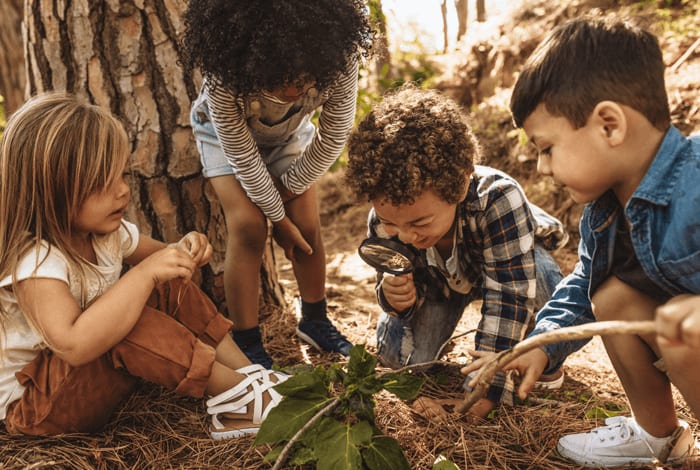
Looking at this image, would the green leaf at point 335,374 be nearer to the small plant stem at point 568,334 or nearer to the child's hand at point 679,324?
the small plant stem at point 568,334

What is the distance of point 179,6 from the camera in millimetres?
2498

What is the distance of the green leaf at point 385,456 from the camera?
1.50 m

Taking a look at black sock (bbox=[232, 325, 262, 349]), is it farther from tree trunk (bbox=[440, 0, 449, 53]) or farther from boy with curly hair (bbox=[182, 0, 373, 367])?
tree trunk (bbox=[440, 0, 449, 53])

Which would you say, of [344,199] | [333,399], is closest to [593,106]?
[333,399]

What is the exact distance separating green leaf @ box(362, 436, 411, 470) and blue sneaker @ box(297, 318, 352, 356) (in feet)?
3.16

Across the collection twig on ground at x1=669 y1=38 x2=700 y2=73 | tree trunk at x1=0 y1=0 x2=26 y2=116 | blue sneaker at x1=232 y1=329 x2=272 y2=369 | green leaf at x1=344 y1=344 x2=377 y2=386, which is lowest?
blue sneaker at x1=232 y1=329 x2=272 y2=369

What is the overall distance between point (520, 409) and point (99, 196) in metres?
1.64

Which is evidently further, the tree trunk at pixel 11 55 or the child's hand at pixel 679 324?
the tree trunk at pixel 11 55

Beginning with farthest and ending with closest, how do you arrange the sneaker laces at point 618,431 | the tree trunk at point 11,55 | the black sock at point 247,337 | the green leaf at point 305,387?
the tree trunk at point 11,55, the black sock at point 247,337, the sneaker laces at point 618,431, the green leaf at point 305,387

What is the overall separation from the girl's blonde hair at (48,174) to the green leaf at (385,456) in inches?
42.0

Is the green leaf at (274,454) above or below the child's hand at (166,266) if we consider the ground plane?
below

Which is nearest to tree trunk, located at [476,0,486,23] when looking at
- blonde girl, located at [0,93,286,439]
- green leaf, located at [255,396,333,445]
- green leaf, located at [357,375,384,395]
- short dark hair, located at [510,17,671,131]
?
short dark hair, located at [510,17,671,131]

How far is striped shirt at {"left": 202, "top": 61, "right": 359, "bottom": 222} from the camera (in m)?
2.15

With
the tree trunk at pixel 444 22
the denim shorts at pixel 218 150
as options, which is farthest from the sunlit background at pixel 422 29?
the denim shorts at pixel 218 150
